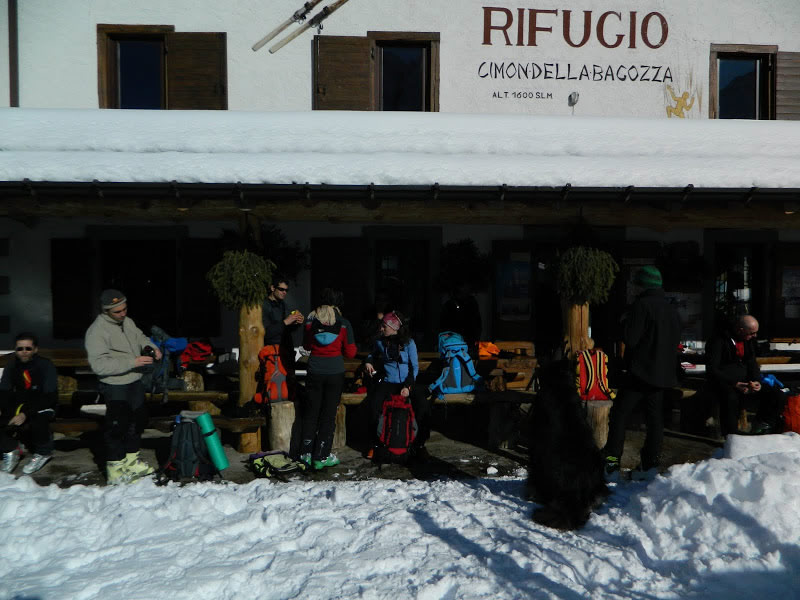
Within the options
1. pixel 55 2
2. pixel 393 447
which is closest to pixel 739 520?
pixel 393 447

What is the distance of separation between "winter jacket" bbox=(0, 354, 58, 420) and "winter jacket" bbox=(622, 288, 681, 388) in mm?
5245

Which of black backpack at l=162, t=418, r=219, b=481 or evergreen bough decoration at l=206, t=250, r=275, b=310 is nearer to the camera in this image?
black backpack at l=162, t=418, r=219, b=481

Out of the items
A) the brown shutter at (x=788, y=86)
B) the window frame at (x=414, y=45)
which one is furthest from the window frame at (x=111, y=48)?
the brown shutter at (x=788, y=86)

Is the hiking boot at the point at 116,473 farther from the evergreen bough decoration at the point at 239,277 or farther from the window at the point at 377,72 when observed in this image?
the window at the point at 377,72

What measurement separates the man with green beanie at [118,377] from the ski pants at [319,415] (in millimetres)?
1356

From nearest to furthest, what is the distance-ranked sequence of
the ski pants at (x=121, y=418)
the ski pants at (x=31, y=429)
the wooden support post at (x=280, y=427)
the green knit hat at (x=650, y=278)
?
the green knit hat at (x=650, y=278), the ski pants at (x=121, y=418), the ski pants at (x=31, y=429), the wooden support post at (x=280, y=427)

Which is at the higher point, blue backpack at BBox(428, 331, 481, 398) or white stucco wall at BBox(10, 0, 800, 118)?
white stucco wall at BBox(10, 0, 800, 118)

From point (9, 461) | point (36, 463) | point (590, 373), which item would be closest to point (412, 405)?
point (590, 373)

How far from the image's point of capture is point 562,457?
4016 mm

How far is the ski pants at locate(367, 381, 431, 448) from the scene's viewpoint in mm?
5719

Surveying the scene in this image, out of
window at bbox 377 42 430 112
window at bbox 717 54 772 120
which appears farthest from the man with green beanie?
window at bbox 717 54 772 120

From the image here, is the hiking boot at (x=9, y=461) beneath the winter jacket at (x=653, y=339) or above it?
beneath

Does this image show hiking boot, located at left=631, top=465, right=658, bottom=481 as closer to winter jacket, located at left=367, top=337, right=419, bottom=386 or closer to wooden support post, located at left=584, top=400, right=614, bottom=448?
wooden support post, located at left=584, top=400, right=614, bottom=448

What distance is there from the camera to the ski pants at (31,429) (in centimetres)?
552
